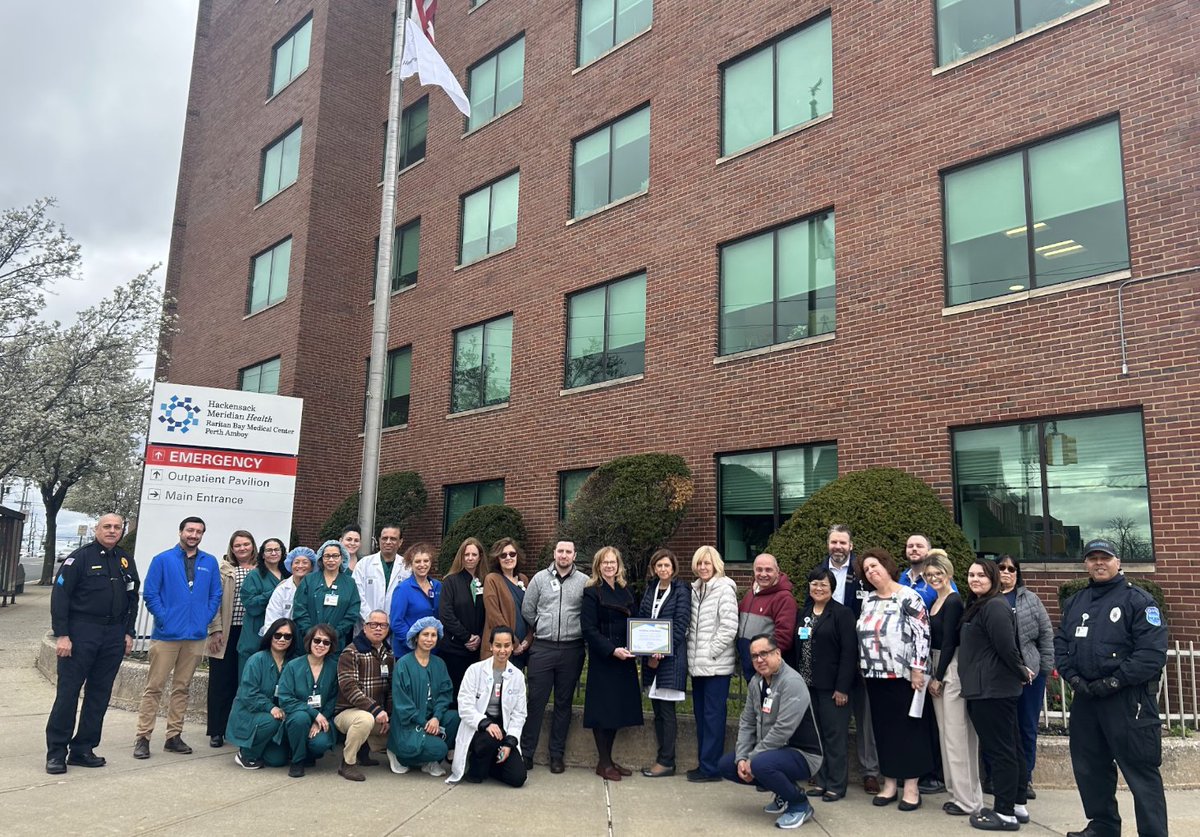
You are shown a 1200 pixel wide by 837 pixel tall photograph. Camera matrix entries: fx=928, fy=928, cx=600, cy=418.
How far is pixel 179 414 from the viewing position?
12.9m

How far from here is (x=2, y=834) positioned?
5.46 m

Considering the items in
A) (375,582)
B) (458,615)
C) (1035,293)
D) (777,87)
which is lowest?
(458,615)

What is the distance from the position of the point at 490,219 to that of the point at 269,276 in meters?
7.37

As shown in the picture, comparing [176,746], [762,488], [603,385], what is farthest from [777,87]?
[176,746]

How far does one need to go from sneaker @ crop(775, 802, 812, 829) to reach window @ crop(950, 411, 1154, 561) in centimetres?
546

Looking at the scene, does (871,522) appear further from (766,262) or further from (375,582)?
(375,582)

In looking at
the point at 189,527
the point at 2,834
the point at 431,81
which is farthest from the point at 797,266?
the point at 2,834

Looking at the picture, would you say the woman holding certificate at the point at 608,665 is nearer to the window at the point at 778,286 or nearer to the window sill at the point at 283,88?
the window at the point at 778,286

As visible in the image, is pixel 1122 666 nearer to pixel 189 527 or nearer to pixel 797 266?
pixel 189 527

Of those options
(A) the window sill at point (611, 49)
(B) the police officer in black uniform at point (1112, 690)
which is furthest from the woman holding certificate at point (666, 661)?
(A) the window sill at point (611, 49)

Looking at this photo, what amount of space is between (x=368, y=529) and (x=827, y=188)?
7789 millimetres

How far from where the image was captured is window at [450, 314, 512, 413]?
698 inches

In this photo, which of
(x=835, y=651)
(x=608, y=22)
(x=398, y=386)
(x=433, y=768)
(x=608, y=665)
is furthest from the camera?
(x=398, y=386)

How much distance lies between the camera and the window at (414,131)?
2112cm
